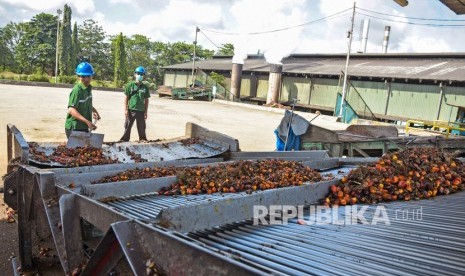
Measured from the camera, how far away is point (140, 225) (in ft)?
6.13

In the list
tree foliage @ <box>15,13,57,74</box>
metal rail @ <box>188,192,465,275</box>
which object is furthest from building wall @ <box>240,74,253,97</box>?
metal rail @ <box>188,192,465,275</box>

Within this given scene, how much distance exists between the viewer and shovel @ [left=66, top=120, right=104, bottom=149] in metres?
5.05

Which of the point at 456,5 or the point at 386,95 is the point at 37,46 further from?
the point at 456,5

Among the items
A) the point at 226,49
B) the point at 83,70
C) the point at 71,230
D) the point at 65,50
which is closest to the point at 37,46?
the point at 65,50

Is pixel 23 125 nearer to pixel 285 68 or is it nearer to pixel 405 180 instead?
pixel 405 180

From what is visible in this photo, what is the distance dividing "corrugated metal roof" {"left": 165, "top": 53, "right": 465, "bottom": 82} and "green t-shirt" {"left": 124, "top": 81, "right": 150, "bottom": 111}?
19.0 metres

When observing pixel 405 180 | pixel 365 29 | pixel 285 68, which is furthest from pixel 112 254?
pixel 365 29

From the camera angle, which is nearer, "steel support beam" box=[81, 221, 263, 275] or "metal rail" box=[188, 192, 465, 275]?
"steel support beam" box=[81, 221, 263, 275]

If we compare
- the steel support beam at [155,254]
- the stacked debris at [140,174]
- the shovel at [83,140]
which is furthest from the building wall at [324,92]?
the steel support beam at [155,254]

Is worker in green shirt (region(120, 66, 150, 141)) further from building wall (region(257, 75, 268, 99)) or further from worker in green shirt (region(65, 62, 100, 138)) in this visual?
building wall (region(257, 75, 268, 99))

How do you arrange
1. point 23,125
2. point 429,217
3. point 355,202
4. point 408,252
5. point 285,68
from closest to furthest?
point 408,252, point 429,217, point 355,202, point 23,125, point 285,68

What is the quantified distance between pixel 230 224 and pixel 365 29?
1565 inches

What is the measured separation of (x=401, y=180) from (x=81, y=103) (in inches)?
178

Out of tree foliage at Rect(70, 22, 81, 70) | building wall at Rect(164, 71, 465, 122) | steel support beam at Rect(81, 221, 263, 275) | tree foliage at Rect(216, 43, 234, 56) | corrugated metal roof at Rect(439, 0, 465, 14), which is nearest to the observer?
steel support beam at Rect(81, 221, 263, 275)
